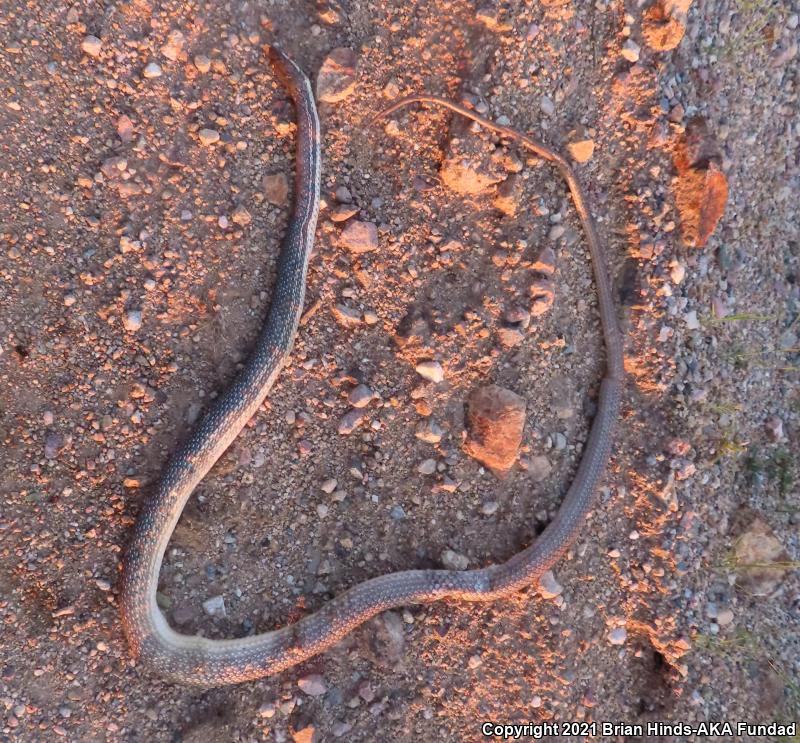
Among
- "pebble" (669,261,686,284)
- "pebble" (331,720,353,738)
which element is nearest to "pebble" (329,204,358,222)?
"pebble" (669,261,686,284)

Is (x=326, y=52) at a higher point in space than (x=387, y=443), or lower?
higher

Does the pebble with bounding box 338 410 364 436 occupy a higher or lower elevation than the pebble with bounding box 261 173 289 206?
lower

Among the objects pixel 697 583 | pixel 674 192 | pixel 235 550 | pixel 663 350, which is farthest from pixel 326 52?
pixel 697 583

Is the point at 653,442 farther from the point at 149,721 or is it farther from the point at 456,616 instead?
the point at 149,721

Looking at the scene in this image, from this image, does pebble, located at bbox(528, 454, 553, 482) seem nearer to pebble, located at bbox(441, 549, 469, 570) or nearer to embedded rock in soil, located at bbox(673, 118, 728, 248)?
pebble, located at bbox(441, 549, 469, 570)

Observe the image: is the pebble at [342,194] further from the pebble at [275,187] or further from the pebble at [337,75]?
the pebble at [337,75]

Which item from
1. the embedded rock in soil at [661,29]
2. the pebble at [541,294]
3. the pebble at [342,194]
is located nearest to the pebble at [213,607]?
the pebble at [342,194]

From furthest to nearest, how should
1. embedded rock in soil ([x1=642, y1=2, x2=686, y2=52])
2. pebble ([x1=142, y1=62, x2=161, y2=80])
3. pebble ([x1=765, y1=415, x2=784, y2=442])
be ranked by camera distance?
pebble ([x1=765, y1=415, x2=784, y2=442]) → embedded rock in soil ([x1=642, y1=2, x2=686, y2=52]) → pebble ([x1=142, y1=62, x2=161, y2=80])
